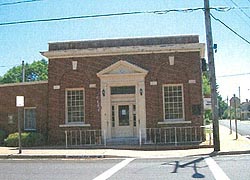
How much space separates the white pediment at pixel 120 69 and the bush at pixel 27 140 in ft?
17.2

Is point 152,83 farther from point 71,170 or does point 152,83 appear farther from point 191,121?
point 71,170

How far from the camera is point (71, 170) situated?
1252 centimetres

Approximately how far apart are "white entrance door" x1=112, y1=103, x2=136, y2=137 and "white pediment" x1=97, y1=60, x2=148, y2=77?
2.02 metres

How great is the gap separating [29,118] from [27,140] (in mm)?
2994

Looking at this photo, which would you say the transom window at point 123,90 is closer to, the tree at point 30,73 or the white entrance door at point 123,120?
the white entrance door at point 123,120

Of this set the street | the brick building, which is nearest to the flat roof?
the brick building

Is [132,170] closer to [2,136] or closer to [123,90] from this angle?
[123,90]

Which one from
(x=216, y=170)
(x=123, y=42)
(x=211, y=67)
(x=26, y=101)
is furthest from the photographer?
(x=26, y=101)

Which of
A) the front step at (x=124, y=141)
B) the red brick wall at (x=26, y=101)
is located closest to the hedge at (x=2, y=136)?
the red brick wall at (x=26, y=101)

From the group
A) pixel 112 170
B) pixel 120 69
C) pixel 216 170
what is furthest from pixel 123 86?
pixel 216 170

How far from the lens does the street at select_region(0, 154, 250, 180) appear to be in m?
10.9

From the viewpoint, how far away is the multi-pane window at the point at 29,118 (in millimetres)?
24514

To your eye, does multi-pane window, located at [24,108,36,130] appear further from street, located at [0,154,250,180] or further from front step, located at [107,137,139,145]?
street, located at [0,154,250,180]

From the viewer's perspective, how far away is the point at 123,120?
23047mm
